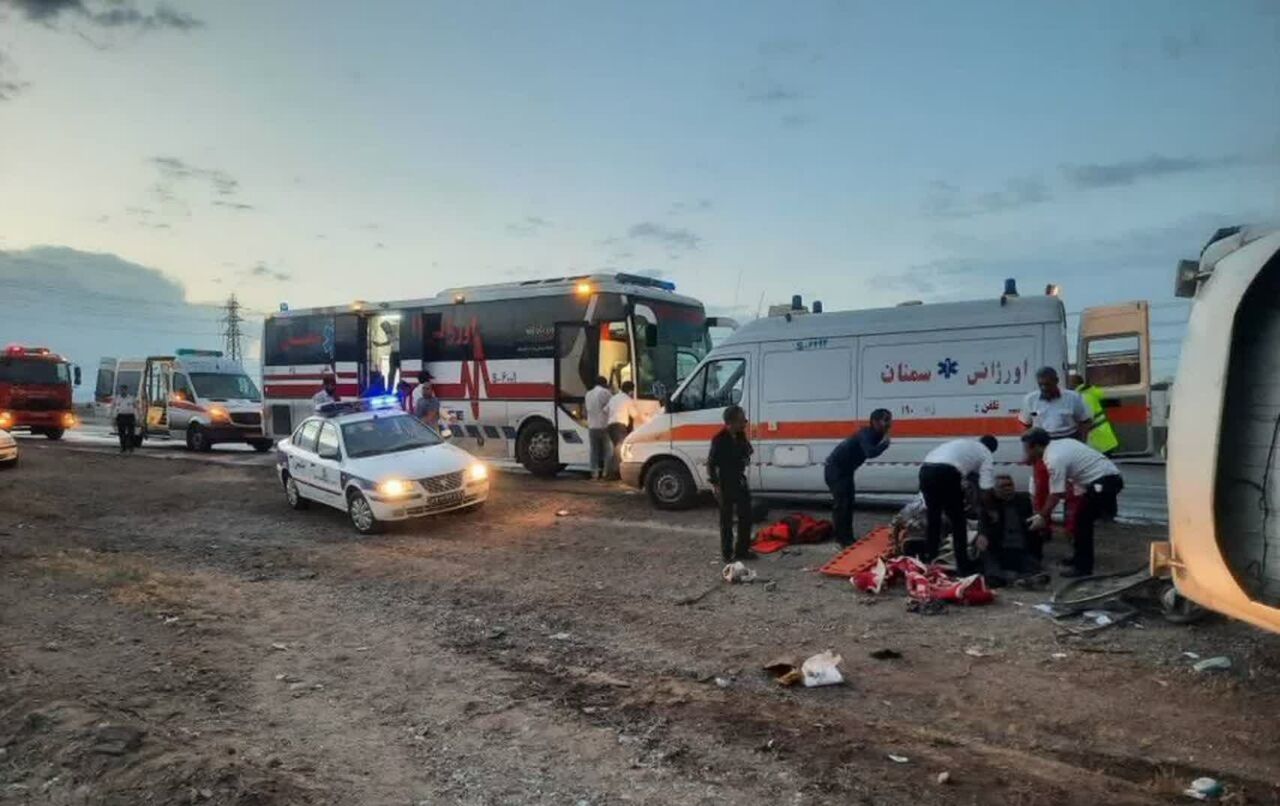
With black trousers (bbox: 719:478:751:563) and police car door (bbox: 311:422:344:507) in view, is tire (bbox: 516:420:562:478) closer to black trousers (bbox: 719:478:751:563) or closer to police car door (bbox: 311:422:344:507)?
police car door (bbox: 311:422:344:507)

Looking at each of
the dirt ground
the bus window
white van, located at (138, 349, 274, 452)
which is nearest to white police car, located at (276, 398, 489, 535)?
the dirt ground

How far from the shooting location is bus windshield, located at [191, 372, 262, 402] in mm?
23859

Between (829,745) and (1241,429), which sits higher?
(1241,429)

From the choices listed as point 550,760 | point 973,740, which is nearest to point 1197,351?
point 973,740

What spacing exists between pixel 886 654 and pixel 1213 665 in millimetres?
1969

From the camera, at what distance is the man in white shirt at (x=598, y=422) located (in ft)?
48.4

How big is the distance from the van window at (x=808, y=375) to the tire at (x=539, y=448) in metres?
5.45

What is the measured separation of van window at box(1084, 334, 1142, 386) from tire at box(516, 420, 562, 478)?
35.6 feet

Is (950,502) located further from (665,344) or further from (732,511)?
(665,344)

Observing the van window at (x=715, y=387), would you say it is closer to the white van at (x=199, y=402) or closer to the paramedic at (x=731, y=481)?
the paramedic at (x=731, y=481)

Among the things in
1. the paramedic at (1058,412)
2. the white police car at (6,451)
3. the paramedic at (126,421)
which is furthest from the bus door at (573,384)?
the paramedic at (126,421)

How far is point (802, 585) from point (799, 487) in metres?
3.62

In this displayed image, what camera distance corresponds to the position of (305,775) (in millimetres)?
4355

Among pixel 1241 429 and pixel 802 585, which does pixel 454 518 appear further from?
pixel 1241 429
